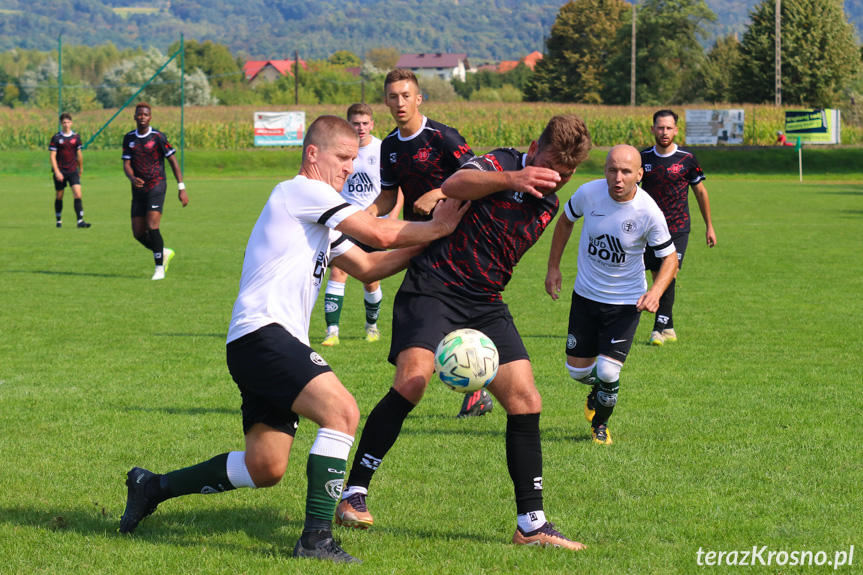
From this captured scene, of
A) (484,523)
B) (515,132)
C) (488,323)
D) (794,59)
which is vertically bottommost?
(484,523)

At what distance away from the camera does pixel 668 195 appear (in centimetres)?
1067

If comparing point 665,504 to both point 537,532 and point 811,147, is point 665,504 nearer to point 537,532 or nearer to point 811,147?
point 537,532

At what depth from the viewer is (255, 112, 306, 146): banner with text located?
51.5 metres

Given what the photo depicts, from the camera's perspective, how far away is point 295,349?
14.1ft

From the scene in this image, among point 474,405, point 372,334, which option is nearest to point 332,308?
point 372,334

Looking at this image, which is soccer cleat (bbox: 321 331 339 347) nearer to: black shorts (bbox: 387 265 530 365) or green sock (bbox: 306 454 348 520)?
black shorts (bbox: 387 265 530 365)

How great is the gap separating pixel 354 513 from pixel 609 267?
3097mm

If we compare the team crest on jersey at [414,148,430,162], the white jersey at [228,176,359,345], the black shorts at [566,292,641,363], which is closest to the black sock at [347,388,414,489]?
the white jersey at [228,176,359,345]

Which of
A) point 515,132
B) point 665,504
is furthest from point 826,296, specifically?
point 515,132

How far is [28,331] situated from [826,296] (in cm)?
1057

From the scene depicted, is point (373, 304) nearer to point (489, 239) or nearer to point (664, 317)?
point (664, 317)

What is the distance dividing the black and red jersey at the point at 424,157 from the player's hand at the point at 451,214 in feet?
8.46

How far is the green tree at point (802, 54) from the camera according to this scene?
67188 millimetres

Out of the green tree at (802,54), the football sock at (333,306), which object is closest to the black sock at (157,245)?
the football sock at (333,306)
